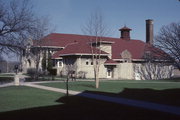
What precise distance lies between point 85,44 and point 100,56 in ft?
12.5

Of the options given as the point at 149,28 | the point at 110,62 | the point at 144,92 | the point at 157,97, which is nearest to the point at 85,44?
the point at 110,62

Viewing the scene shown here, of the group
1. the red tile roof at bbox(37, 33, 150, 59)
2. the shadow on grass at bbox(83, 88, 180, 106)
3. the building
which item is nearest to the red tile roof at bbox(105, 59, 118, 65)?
the building

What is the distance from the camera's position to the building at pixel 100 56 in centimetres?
3844

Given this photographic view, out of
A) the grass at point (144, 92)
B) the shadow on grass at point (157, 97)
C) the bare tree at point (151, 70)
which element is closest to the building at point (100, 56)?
the bare tree at point (151, 70)

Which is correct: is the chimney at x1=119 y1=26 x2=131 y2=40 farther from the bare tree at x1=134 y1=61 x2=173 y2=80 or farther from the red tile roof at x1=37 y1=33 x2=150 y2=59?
the bare tree at x1=134 y1=61 x2=173 y2=80

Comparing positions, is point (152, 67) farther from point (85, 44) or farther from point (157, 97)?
point (157, 97)

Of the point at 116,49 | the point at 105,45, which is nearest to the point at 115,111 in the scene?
the point at 105,45

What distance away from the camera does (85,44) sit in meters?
41.9

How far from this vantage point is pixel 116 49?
4572 centimetres

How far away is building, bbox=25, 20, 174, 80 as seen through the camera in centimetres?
3844

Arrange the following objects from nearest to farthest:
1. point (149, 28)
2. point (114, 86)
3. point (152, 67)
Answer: point (114, 86)
point (152, 67)
point (149, 28)

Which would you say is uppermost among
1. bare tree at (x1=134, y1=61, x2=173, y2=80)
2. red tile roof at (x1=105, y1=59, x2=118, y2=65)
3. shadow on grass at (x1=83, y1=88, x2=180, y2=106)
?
red tile roof at (x1=105, y1=59, x2=118, y2=65)

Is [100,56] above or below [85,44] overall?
below

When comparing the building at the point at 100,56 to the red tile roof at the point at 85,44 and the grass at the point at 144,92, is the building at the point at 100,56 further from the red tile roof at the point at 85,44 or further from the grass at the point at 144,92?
the grass at the point at 144,92
